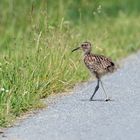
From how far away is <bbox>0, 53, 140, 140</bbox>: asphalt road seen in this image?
362 inches

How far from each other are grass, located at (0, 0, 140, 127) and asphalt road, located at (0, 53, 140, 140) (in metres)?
0.24

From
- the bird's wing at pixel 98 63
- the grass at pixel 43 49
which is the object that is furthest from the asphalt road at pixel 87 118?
the bird's wing at pixel 98 63

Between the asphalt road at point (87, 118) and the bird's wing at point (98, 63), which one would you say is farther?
the bird's wing at point (98, 63)

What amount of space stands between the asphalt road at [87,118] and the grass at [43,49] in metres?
0.24

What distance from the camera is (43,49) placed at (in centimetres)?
1254

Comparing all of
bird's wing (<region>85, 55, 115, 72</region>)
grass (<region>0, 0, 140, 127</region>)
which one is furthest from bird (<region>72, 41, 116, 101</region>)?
grass (<region>0, 0, 140, 127</region>)

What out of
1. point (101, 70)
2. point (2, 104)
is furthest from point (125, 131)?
point (101, 70)

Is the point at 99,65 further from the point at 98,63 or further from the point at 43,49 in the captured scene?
the point at 43,49

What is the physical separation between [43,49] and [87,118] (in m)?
2.69

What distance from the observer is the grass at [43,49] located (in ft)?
35.8

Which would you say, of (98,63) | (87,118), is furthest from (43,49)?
(87,118)

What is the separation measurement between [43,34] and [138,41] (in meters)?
4.00

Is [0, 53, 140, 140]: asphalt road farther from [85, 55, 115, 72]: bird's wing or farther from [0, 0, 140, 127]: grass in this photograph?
[85, 55, 115, 72]: bird's wing

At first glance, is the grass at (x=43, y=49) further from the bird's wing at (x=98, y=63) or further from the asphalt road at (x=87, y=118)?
the bird's wing at (x=98, y=63)
